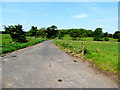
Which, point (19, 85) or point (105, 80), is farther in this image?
point (105, 80)

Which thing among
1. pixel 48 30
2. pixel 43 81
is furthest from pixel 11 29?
pixel 48 30

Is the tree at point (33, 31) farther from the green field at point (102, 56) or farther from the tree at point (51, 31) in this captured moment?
the green field at point (102, 56)

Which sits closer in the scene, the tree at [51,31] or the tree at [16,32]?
the tree at [16,32]

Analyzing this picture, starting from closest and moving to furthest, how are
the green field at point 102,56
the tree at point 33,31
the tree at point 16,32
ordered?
the green field at point 102,56 → the tree at point 16,32 → the tree at point 33,31

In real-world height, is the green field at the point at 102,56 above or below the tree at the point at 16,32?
below

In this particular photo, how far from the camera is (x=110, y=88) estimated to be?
5043 mm

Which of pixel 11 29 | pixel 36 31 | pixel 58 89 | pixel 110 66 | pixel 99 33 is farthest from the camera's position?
pixel 36 31

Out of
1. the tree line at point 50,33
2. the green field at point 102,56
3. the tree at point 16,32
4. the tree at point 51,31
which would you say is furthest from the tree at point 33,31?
the green field at point 102,56

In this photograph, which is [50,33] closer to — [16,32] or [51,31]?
[51,31]

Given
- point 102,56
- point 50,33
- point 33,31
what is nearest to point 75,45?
point 102,56

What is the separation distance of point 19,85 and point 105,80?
14.7 ft

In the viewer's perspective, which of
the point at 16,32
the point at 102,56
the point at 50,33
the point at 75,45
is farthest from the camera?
the point at 50,33

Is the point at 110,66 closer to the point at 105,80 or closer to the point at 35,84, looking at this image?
the point at 105,80

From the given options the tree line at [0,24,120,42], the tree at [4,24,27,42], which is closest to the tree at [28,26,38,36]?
the tree line at [0,24,120,42]
